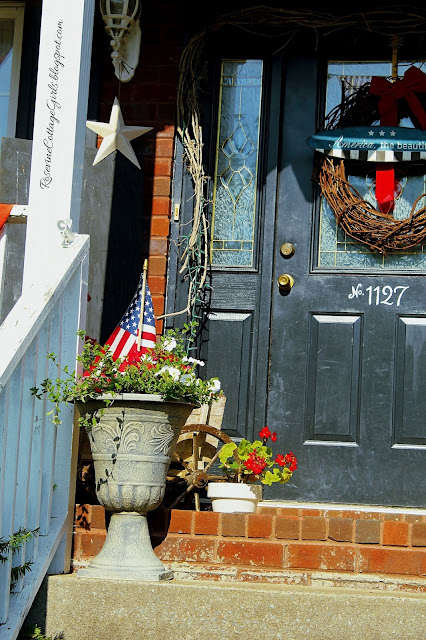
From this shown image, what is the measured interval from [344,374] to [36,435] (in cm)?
206

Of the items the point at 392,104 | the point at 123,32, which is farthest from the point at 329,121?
the point at 123,32

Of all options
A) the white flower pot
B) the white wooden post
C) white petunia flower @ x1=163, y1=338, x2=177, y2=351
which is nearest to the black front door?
the white flower pot

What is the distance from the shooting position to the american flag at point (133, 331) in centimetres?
428

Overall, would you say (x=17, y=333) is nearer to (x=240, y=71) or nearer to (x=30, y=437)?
(x=30, y=437)

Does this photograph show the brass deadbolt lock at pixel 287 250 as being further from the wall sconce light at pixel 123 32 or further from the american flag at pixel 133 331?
the wall sconce light at pixel 123 32

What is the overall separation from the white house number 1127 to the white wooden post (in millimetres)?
1793

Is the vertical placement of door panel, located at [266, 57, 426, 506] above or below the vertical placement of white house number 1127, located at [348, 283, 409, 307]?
below

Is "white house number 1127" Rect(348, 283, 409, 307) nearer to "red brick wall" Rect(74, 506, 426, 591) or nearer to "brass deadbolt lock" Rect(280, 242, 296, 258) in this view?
"brass deadbolt lock" Rect(280, 242, 296, 258)

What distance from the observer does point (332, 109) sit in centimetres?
488

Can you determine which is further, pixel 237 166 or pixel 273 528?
pixel 237 166

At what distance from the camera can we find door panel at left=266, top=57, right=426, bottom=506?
459cm

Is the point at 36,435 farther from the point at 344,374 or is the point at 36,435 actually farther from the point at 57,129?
the point at 344,374

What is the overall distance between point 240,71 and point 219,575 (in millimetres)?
2808

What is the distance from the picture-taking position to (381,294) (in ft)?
15.4
